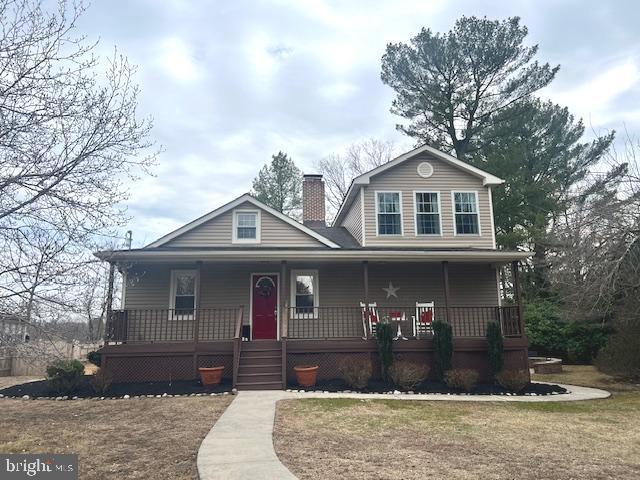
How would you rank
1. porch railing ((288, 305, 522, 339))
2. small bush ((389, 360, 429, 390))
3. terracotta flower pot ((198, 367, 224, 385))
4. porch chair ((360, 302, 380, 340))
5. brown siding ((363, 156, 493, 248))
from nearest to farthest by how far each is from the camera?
small bush ((389, 360, 429, 390)) < terracotta flower pot ((198, 367, 224, 385)) < porch chair ((360, 302, 380, 340)) < porch railing ((288, 305, 522, 339)) < brown siding ((363, 156, 493, 248))

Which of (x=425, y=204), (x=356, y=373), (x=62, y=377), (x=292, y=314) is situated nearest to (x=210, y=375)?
(x=62, y=377)

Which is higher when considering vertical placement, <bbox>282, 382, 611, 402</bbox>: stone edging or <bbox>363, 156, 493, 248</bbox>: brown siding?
<bbox>363, 156, 493, 248</bbox>: brown siding

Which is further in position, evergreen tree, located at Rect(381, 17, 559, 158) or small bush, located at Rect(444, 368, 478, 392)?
evergreen tree, located at Rect(381, 17, 559, 158)

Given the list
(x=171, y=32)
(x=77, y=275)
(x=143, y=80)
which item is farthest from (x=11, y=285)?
(x=171, y=32)

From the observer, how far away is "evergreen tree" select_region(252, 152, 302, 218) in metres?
30.6

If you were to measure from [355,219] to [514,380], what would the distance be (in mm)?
7312

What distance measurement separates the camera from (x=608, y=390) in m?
11.0

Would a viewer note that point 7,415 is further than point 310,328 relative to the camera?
No

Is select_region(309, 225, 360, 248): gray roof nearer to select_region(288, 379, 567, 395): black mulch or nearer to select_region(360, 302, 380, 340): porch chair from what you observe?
select_region(360, 302, 380, 340): porch chair

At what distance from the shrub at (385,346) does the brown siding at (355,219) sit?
154 inches

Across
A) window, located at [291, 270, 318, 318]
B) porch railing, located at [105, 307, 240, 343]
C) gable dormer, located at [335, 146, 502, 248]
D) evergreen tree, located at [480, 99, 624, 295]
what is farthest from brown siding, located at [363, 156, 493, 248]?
evergreen tree, located at [480, 99, 624, 295]

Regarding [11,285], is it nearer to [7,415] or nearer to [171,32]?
[7,415]

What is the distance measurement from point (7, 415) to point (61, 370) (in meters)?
2.21

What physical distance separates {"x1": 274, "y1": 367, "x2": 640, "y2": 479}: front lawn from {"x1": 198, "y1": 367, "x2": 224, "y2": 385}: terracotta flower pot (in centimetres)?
266
